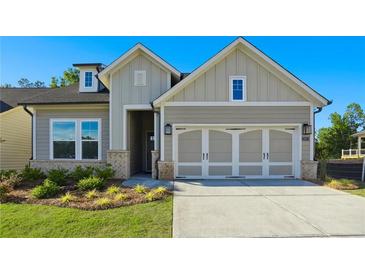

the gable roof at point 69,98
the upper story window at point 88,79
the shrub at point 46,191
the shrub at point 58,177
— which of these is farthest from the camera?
the upper story window at point 88,79

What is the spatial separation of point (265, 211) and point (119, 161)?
7.25 metres

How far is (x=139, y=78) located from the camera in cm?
1213

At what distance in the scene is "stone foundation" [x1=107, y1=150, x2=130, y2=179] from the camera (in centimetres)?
1180

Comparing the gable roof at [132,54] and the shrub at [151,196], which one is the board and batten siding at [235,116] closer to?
the gable roof at [132,54]

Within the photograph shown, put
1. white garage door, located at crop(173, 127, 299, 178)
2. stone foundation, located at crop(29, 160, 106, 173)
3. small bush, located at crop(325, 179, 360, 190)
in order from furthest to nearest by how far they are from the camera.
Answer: stone foundation, located at crop(29, 160, 106, 173), white garage door, located at crop(173, 127, 299, 178), small bush, located at crop(325, 179, 360, 190)

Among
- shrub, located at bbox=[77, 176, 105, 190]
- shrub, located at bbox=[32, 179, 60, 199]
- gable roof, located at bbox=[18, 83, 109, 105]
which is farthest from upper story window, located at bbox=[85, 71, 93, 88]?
shrub, located at bbox=[32, 179, 60, 199]

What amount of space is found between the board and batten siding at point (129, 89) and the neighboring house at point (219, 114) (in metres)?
0.05

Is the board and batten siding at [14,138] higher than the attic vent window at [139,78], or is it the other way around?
the attic vent window at [139,78]

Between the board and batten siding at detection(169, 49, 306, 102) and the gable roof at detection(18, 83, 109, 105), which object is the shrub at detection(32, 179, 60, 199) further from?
the board and batten siding at detection(169, 49, 306, 102)

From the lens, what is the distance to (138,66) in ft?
39.8

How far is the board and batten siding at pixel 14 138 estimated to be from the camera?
1433 centimetres

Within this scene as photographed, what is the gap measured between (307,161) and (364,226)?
610cm

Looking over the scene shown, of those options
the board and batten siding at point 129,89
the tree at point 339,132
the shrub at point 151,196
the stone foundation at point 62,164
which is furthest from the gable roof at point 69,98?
the tree at point 339,132
